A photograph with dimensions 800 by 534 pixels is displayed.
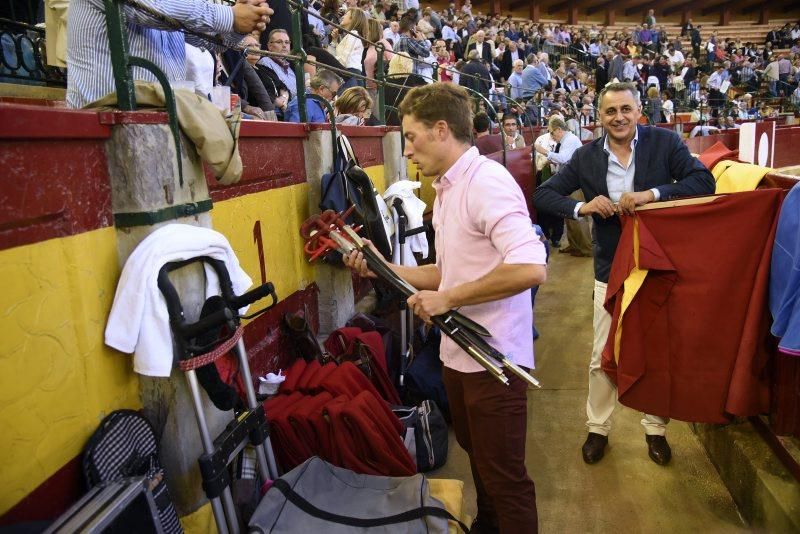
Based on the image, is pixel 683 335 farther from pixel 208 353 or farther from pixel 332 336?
pixel 208 353

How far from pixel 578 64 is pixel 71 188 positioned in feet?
73.2

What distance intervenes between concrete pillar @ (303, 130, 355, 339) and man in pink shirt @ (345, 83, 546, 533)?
1674mm

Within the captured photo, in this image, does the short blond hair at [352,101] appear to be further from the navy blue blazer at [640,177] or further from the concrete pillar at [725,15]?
the concrete pillar at [725,15]

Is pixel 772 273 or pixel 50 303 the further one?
pixel 772 273

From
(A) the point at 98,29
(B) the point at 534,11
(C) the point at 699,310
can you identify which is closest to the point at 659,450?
(C) the point at 699,310

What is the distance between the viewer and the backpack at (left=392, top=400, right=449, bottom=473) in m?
3.01

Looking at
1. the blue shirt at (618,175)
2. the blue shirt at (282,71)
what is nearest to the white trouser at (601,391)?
the blue shirt at (618,175)

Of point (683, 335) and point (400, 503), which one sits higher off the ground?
point (683, 335)

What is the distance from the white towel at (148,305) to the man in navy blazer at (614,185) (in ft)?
6.38

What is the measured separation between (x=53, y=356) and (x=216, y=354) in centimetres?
42

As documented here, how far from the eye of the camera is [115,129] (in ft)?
5.94

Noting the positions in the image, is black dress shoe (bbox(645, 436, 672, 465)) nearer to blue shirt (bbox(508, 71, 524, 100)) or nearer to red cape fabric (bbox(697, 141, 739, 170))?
red cape fabric (bbox(697, 141, 739, 170))

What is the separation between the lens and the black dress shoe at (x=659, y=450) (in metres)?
3.04

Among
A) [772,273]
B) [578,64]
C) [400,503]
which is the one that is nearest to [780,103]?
[578,64]
